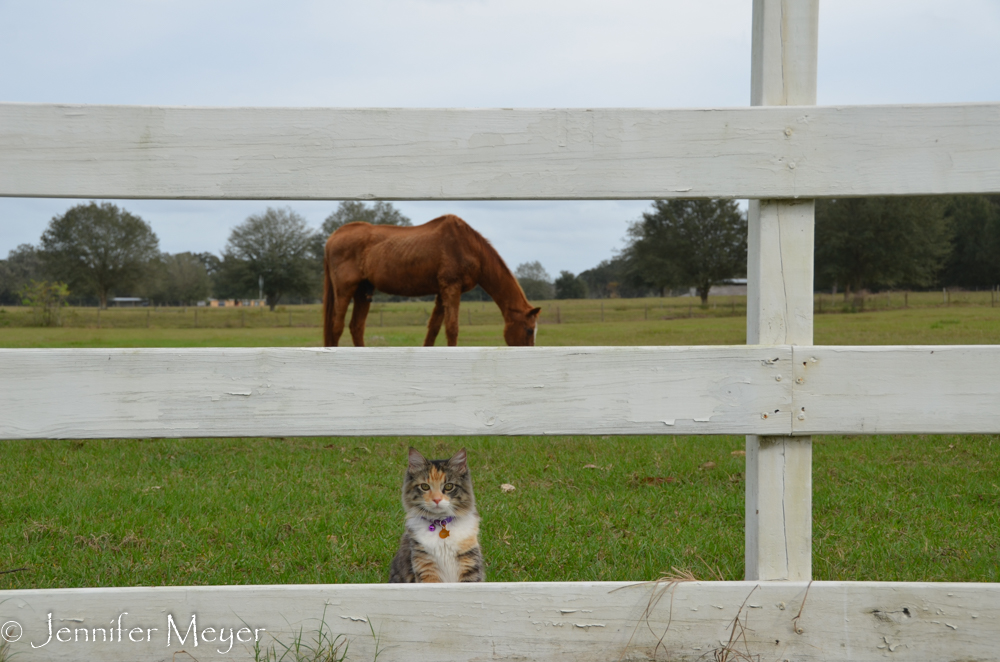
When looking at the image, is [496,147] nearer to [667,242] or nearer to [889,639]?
[889,639]

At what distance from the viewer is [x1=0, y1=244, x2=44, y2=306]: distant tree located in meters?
28.6

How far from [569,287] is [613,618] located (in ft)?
107

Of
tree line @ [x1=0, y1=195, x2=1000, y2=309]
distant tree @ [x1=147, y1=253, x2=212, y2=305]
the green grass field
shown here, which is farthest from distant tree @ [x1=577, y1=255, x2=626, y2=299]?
the green grass field

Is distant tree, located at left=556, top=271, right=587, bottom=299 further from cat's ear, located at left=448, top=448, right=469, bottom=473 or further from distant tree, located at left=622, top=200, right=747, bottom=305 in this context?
cat's ear, located at left=448, top=448, right=469, bottom=473

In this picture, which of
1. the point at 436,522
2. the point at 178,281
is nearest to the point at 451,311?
the point at 436,522

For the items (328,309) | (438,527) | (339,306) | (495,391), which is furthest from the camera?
(328,309)

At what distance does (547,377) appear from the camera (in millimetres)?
1736

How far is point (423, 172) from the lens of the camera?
173 cm

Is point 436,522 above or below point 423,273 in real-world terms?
below

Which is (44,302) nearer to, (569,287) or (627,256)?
(569,287)

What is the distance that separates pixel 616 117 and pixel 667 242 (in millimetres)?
37580

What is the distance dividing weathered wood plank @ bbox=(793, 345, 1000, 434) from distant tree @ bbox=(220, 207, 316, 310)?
40104 mm

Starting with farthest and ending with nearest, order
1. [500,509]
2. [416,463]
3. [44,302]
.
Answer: [44,302]
[500,509]
[416,463]

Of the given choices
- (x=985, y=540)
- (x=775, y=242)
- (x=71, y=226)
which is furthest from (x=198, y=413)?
(x=71, y=226)
